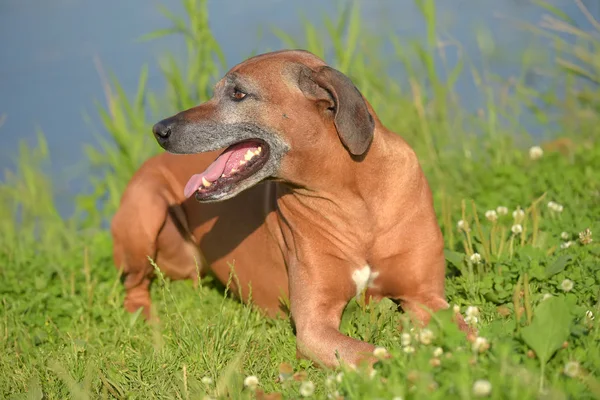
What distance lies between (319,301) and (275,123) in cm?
89

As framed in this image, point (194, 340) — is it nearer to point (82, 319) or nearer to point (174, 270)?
point (82, 319)

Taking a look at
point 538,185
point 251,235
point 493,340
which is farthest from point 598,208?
point 493,340

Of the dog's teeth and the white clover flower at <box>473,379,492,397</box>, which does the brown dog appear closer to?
the dog's teeth

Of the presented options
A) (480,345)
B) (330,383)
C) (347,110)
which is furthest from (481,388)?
(347,110)

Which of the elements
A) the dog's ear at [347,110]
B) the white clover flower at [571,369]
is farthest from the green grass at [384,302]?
the dog's ear at [347,110]

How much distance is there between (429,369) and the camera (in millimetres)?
2701

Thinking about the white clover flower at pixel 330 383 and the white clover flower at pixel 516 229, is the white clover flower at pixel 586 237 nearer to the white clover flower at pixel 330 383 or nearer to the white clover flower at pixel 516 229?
the white clover flower at pixel 516 229

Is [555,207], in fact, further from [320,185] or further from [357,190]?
[320,185]

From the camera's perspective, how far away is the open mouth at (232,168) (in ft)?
12.8

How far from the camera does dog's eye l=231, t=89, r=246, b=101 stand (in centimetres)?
387

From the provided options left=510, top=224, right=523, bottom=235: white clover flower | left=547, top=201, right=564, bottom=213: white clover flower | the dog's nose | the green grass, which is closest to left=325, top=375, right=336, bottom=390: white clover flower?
the green grass

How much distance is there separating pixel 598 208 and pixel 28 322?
11.3ft

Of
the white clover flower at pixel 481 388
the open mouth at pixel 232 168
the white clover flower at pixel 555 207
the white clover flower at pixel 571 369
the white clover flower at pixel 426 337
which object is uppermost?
the open mouth at pixel 232 168

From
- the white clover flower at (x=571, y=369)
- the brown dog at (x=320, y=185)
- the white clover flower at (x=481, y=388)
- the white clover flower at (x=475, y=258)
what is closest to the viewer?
the white clover flower at (x=481, y=388)
